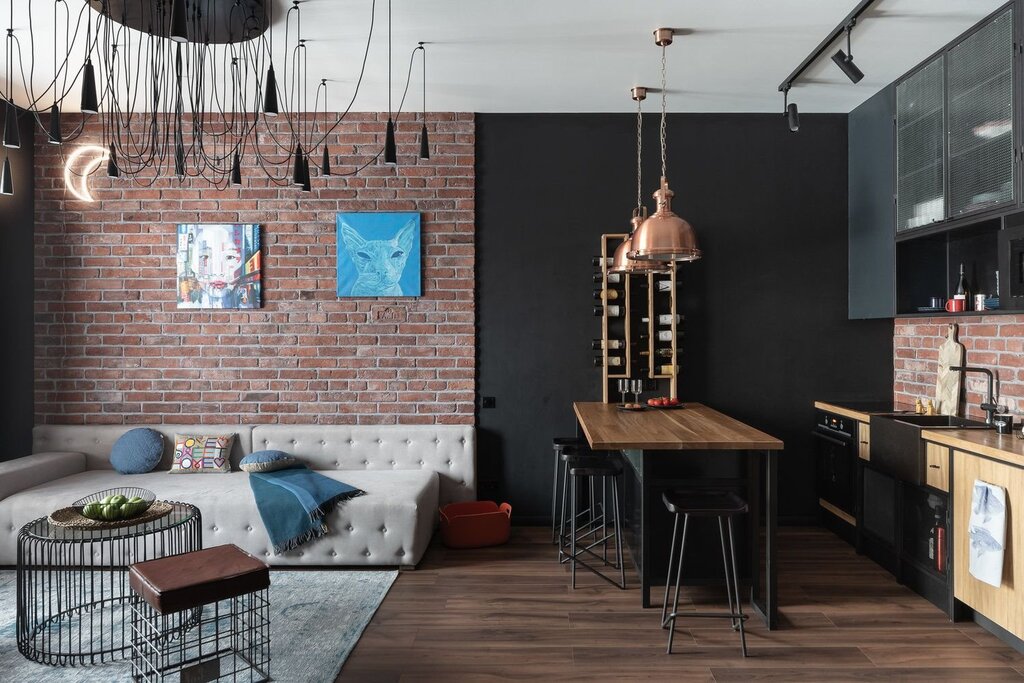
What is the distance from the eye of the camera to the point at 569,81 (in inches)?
175

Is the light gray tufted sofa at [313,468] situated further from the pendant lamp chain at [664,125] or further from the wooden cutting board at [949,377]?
the wooden cutting board at [949,377]

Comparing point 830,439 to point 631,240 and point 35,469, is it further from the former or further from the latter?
point 35,469

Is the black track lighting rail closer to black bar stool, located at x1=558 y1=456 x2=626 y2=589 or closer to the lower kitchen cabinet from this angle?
the lower kitchen cabinet

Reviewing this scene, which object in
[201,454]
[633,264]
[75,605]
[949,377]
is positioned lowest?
[75,605]

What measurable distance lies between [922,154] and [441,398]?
11.3 feet

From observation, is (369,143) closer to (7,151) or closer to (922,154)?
(7,151)

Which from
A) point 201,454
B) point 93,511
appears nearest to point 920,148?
point 93,511

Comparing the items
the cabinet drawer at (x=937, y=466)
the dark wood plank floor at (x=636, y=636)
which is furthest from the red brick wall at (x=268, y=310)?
the cabinet drawer at (x=937, y=466)

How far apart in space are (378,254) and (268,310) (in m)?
0.90

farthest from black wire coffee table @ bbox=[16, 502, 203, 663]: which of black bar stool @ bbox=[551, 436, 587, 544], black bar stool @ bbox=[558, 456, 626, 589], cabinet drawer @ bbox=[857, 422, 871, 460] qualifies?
cabinet drawer @ bbox=[857, 422, 871, 460]

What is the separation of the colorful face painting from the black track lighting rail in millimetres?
3731

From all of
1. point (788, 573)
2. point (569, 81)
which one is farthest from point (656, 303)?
point (788, 573)

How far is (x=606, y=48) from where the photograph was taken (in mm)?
3955

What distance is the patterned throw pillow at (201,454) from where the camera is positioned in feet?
15.5
